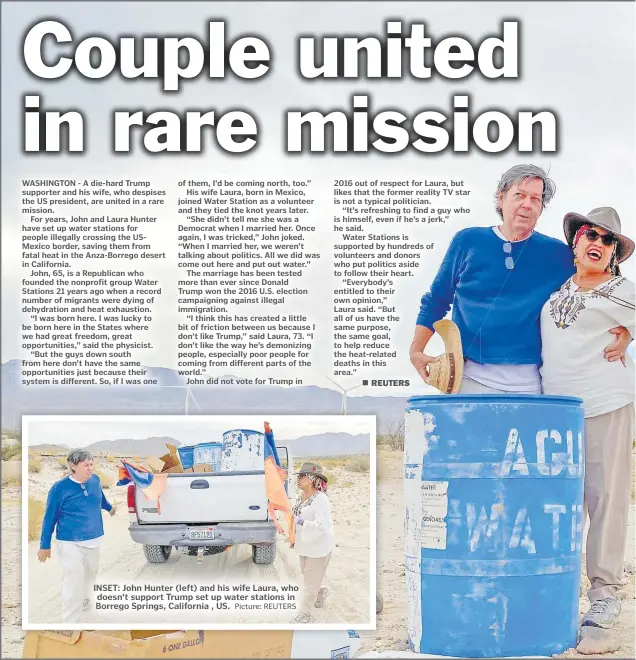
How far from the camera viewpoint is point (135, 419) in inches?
291

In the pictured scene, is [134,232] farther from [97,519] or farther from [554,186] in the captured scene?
[554,186]

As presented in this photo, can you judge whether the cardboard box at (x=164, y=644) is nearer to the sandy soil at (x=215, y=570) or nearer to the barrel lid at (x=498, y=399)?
the sandy soil at (x=215, y=570)

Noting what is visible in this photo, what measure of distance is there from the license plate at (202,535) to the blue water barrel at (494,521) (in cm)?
149

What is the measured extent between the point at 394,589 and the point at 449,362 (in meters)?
1.89

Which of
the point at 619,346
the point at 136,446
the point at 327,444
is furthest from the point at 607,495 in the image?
the point at 136,446

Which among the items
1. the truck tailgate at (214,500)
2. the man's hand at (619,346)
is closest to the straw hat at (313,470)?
the truck tailgate at (214,500)

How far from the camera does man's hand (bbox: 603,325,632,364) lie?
7.32 m

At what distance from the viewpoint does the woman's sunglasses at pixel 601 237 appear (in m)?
7.52

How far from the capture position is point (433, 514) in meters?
6.39

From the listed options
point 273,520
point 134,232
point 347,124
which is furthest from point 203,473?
point 347,124

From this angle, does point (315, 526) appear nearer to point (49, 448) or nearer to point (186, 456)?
point (186, 456)

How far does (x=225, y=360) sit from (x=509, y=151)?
252cm

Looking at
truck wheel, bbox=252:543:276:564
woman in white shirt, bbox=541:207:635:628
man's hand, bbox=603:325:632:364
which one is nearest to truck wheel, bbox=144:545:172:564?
truck wheel, bbox=252:543:276:564

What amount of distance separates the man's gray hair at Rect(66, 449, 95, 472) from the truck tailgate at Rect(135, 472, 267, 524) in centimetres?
45
